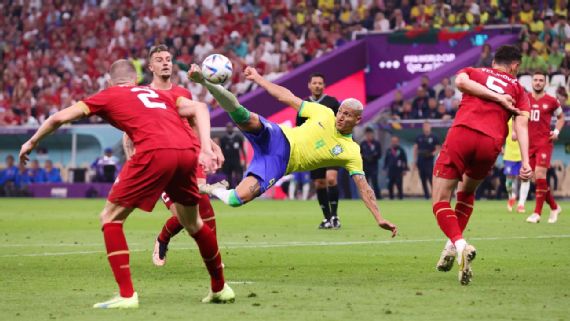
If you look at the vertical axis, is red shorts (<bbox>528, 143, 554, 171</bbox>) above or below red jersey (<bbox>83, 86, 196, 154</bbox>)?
below

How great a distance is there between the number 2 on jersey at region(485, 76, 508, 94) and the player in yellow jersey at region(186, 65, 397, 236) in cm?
165

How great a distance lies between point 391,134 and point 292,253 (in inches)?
769

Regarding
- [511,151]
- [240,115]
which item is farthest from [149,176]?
[511,151]

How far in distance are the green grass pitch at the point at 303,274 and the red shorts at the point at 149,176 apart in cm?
84

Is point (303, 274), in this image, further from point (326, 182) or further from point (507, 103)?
point (326, 182)

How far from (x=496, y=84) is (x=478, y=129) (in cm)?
51

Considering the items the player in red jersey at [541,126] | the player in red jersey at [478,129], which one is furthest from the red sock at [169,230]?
the player in red jersey at [541,126]

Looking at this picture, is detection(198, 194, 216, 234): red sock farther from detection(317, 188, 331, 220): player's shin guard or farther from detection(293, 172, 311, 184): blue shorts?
detection(293, 172, 311, 184): blue shorts

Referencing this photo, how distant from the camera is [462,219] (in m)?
12.0

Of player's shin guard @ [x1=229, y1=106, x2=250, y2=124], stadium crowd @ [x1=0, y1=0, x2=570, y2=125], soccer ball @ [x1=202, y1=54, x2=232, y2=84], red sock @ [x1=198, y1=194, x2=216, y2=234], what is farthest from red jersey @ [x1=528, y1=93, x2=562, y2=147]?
soccer ball @ [x1=202, y1=54, x2=232, y2=84]

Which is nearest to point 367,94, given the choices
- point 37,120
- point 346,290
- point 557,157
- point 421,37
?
point 421,37

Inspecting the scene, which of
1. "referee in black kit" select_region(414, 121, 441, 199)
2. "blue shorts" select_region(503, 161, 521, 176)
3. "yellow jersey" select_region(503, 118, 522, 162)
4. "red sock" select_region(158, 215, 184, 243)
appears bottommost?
"referee in black kit" select_region(414, 121, 441, 199)

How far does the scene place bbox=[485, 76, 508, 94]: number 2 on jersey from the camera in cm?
1143

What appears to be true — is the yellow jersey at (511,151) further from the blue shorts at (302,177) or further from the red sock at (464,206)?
the red sock at (464,206)
